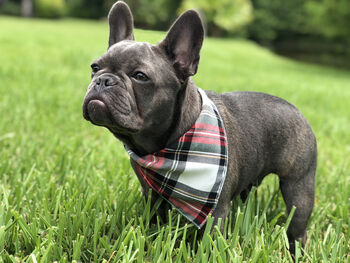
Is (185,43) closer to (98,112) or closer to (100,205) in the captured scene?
(98,112)

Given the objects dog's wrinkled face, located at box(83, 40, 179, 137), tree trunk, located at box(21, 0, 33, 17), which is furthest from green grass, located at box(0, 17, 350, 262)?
tree trunk, located at box(21, 0, 33, 17)

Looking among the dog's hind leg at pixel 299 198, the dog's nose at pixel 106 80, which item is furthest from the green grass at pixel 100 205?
the dog's nose at pixel 106 80

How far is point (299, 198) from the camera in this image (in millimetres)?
2291

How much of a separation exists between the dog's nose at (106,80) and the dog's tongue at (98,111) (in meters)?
0.09

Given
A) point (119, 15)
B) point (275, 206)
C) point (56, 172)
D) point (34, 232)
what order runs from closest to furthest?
point (34, 232) → point (119, 15) → point (275, 206) → point (56, 172)

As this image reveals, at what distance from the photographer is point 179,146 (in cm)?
198

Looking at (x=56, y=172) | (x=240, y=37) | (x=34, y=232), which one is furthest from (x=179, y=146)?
(x=240, y=37)

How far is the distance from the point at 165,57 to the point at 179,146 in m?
0.48

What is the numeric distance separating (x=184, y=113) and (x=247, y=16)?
36.6 meters

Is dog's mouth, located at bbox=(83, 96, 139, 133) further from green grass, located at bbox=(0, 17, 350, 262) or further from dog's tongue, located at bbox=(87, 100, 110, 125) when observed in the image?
green grass, located at bbox=(0, 17, 350, 262)

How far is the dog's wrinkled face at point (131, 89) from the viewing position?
176 centimetres

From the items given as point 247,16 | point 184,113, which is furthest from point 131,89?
point 247,16

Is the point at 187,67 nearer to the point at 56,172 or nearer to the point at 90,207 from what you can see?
the point at 90,207

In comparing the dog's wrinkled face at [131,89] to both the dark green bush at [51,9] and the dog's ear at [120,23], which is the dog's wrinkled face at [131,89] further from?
the dark green bush at [51,9]
